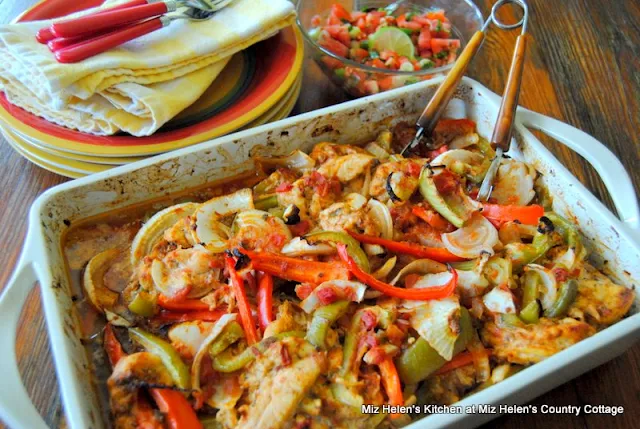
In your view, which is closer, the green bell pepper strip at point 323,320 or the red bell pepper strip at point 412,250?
the green bell pepper strip at point 323,320

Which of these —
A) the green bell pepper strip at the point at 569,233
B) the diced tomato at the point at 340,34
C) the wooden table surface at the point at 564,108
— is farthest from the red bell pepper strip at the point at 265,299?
the diced tomato at the point at 340,34

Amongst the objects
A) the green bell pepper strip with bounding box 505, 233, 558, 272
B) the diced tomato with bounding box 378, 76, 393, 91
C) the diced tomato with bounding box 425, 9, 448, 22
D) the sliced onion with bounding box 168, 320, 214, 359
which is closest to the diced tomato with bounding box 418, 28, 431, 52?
the diced tomato with bounding box 425, 9, 448, 22

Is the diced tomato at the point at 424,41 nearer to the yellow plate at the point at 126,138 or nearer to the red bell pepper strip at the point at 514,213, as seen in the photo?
the yellow plate at the point at 126,138

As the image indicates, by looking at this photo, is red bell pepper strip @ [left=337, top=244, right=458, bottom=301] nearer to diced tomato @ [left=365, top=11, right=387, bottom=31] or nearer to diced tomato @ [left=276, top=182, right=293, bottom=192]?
diced tomato @ [left=276, top=182, right=293, bottom=192]

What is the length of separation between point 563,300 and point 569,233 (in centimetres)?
23

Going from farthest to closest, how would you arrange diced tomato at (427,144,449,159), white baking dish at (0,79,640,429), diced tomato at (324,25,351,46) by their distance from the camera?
diced tomato at (324,25,351,46)
diced tomato at (427,144,449,159)
white baking dish at (0,79,640,429)

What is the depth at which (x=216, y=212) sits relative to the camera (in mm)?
1530

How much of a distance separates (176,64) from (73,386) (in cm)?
109

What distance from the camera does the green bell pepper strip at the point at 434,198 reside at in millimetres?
1510

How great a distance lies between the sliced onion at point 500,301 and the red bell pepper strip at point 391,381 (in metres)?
0.31

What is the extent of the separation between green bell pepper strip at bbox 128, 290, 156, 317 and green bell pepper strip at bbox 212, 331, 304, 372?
240mm

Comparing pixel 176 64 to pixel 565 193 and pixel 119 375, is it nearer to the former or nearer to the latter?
pixel 119 375

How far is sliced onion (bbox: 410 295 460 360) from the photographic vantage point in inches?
48.4

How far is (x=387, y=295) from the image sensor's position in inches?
53.4
